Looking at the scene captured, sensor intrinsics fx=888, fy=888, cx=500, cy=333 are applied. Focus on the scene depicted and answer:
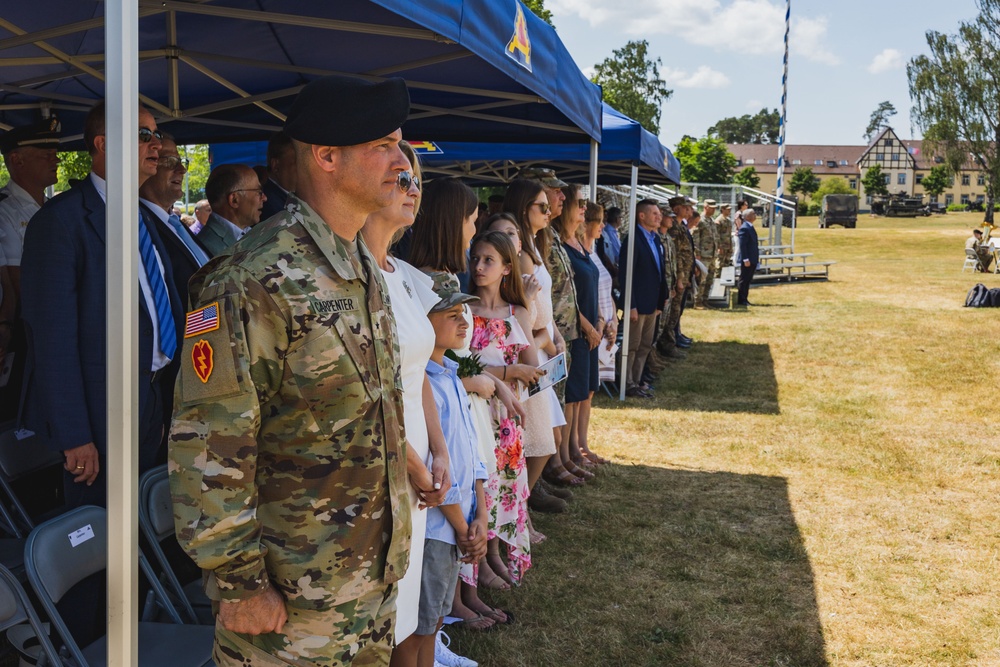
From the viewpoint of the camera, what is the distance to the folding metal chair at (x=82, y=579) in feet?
7.25

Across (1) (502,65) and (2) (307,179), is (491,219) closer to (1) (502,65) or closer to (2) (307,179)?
(1) (502,65)

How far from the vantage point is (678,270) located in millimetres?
11422

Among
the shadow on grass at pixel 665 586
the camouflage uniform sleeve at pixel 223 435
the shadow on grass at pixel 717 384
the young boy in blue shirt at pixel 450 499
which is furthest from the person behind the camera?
the shadow on grass at pixel 717 384

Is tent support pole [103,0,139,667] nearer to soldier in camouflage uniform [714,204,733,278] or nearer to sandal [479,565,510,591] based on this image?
sandal [479,565,510,591]

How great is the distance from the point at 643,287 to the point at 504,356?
5.20 metres

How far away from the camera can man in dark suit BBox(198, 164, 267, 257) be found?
392 centimetres

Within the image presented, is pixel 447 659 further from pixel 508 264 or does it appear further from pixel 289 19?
pixel 289 19

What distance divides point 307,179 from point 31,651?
5.16 ft

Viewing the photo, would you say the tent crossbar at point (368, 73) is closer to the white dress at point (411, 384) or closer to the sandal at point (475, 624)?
the white dress at point (411, 384)

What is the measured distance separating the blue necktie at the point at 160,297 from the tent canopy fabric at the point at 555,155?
3.06 metres

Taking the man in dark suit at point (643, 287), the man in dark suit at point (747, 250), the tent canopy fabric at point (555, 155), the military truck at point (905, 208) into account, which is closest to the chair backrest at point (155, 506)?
the tent canopy fabric at point (555, 155)

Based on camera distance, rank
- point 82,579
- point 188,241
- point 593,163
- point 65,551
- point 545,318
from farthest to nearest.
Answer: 1. point 593,163
2. point 545,318
3. point 188,241
4. point 82,579
5. point 65,551

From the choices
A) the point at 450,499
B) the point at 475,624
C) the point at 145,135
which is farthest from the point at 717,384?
the point at 145,135

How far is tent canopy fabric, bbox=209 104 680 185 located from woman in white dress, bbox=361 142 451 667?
3.60 m
